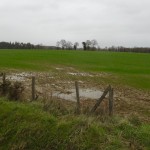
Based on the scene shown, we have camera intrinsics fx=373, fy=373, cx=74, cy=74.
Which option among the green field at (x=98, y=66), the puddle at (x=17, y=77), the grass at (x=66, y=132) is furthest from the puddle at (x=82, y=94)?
the grass at (x=66, y=132)

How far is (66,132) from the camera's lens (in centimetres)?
880

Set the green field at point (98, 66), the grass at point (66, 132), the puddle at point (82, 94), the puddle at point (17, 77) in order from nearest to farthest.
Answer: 1. the grass at point (66, 132)
2. the puddle at point (82, 94)
3. the puddle at point (17, 77)
4. the green field at point (98, 66)

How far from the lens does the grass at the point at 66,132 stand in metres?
8.48

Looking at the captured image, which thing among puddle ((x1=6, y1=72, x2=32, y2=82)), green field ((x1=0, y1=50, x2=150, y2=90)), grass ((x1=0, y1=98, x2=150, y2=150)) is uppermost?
grass ((x1=0, y1=98, x2=150, y2=150))

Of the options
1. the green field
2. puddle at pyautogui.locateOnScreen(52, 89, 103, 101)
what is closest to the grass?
puddle at pyautogui.locateOnScreen(52, 89, 103, 101)

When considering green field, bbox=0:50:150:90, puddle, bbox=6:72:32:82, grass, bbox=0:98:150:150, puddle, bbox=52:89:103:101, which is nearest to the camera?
grass, bbox=0:98:150:150

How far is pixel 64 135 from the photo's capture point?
8734mm

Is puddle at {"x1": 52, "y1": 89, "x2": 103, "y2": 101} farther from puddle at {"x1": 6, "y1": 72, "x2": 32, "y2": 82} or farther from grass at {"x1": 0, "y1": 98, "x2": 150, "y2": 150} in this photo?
grass at {"x1": 0, "y1": 98, "x2": 150, "y2": 150}

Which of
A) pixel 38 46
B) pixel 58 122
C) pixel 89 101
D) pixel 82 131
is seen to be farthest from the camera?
pixel 38 46

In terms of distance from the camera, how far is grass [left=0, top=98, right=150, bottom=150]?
848 centimetres

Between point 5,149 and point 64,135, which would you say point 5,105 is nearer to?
point 5,149

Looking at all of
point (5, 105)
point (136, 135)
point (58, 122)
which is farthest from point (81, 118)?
point (5, 105)

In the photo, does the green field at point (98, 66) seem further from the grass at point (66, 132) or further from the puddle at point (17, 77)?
the grass at point (66, 132)

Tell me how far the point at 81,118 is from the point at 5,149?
2.00 m
